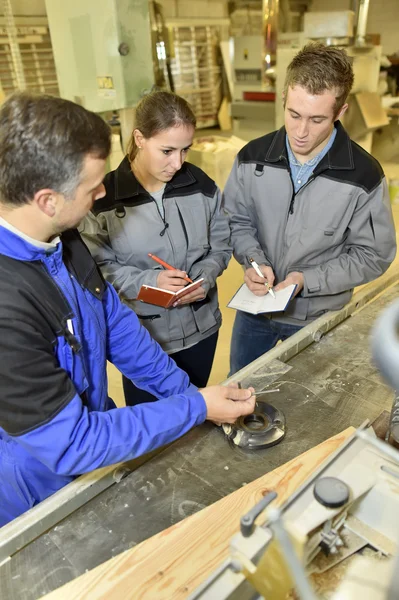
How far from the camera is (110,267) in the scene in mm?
1714

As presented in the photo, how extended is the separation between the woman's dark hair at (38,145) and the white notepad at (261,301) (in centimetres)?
99

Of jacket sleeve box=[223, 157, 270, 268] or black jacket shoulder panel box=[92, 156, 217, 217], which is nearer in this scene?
black jacket shoulder panel box=[92, 156, 217, 217]

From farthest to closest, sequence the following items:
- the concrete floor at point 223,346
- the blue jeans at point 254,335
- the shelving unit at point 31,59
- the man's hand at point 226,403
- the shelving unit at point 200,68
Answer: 1. the shelving unit at point 200,68
2. the shelving unit at point 31,59
3. the concrete floor at point 223,346
4. the blue jeans at point 254,335
5. the man's hand at point 226,403

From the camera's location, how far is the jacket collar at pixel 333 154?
1672mm

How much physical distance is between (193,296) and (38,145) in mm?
921

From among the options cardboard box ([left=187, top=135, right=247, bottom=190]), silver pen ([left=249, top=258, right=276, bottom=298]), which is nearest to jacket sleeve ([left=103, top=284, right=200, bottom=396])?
silver pen ([left=249, top=258, right=276, bottom=298])

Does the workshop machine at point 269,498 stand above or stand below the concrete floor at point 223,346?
above

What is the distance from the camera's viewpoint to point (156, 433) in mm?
1065

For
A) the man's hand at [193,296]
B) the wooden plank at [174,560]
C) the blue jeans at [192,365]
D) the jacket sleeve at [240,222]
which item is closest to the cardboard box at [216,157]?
the jacket sleeve at [240,222]

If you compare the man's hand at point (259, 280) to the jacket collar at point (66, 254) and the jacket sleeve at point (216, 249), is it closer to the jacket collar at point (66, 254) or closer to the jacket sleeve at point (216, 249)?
the jacket sleeve at point (216, 249)

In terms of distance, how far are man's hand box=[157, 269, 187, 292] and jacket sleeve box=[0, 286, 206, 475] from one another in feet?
1.82

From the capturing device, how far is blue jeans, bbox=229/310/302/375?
199cm

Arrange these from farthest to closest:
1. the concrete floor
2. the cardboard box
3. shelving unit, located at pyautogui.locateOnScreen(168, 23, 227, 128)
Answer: shelving unit, located at pyautogui.locateOnScreen(168, 23, 227, 128) < the cardboard box < the concrete floor

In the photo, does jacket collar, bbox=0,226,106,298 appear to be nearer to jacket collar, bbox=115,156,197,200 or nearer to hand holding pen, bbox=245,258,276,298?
jacket collar, bbox=115,156,197,200
